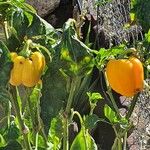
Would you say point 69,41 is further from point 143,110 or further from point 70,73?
point 143,110

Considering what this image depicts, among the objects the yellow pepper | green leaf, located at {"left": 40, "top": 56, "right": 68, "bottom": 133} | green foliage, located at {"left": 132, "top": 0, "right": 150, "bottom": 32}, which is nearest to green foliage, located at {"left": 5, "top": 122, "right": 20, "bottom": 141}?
green leaf, located at {"left": 40, "top": 56, "right": 68, "bottom": 133}

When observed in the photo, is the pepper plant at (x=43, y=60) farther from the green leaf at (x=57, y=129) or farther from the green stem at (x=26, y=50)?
the green leaf at (x=57, y=129)

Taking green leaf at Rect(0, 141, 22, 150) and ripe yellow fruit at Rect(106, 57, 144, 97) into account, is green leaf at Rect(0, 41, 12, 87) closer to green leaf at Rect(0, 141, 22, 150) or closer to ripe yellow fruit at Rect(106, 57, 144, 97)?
ripe yellow fruit at Rect(106, 57, 144, 97)

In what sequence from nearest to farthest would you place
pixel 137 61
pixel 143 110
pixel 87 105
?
pixel 137 61 < pixel 87 105 < pixel 143 110

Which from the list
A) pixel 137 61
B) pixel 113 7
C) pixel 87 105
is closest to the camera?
pixel 137 61

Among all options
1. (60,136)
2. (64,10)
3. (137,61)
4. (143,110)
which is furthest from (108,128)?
(137,61)

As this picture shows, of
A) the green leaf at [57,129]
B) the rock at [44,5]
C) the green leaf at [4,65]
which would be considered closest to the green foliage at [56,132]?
the green leaf at [57,129]
